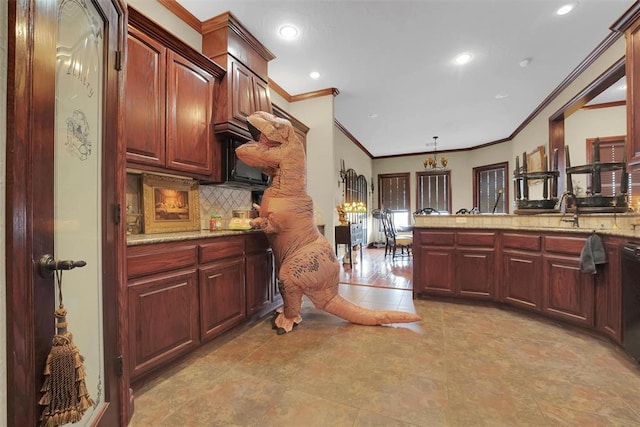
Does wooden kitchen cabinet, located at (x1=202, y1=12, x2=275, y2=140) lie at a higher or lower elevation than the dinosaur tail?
higher

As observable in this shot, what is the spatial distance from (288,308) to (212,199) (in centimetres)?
129

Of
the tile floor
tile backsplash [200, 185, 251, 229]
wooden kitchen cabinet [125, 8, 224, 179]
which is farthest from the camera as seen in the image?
tile backsplash [200, 185, 251, 229]

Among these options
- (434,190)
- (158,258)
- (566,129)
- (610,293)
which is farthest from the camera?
(434,190)

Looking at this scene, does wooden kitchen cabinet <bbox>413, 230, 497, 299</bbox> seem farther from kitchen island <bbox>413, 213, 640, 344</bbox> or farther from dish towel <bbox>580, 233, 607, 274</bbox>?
dish towel <bbox>580, 233, 607, 274</bbox>

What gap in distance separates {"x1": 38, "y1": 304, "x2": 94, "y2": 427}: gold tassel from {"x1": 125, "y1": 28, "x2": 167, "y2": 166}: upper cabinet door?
4.36 ft

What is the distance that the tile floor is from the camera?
1.31 meters

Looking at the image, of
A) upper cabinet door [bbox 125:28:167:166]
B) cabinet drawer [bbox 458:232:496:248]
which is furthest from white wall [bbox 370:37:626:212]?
upper cabinet door [bbox 125:28:167:166]

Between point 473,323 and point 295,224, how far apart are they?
182 centimetres

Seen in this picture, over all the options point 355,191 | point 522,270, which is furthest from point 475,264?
point 355,191

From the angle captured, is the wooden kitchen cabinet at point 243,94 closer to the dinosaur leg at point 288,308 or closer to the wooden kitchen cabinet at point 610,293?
the dinosaur leg at point 288,308

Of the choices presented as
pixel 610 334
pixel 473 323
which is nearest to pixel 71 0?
pixel 473 323

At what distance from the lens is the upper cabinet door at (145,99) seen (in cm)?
176

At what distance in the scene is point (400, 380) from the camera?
5.19ft

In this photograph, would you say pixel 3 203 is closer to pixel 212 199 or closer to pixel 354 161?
pixel 212 199
